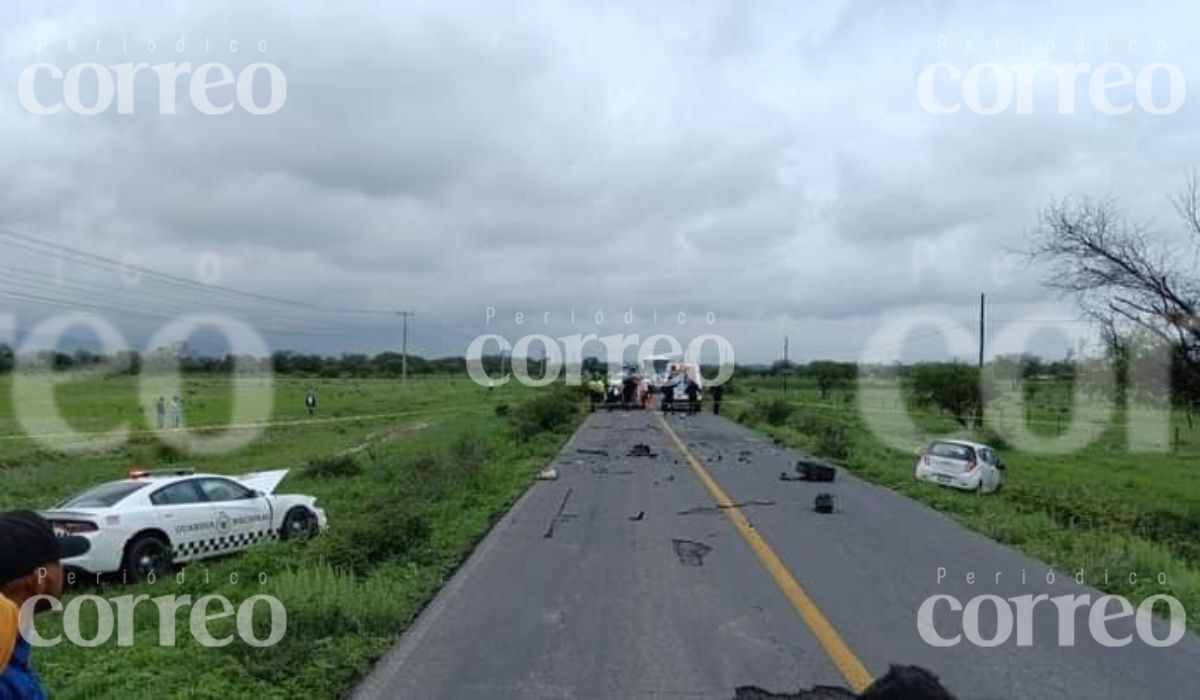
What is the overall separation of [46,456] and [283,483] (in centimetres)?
1330

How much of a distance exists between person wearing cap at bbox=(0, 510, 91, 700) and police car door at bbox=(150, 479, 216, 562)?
9236 mm

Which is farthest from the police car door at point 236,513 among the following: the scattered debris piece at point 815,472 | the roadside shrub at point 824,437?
the roadside shrub at point 824,437

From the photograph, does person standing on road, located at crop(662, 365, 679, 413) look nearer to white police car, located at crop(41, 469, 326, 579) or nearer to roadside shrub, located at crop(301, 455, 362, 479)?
roadside shrub, located at crop(301, 455, 362, 479)

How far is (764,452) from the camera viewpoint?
27250mm

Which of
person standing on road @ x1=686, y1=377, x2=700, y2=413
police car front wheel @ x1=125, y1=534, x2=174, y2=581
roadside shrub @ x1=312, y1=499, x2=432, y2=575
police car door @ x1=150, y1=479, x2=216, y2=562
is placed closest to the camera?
roadside shrub @ x1=312, y1=499, x2=432, y2=575

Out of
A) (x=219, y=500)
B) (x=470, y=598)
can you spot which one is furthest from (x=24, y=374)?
(x=470, y=598)

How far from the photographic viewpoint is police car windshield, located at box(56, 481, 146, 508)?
37.0 ft

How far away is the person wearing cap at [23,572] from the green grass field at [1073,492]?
862 cm

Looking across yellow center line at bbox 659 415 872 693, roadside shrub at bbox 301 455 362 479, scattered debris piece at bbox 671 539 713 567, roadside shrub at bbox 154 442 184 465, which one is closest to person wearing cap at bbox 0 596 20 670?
yellow center line at bbox 659 415 872 693

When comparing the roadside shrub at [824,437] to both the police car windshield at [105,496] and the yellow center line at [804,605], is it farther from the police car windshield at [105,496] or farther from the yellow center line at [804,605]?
the police car windshield at [105,496]

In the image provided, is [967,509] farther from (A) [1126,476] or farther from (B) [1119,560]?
(A) [1126,476]

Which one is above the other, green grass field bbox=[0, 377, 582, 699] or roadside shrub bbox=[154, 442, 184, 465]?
green grass field bbox=[0, 377, 582, 699]

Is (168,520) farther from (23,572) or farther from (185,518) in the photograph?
(23,572)

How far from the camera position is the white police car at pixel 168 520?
10.9 metres
